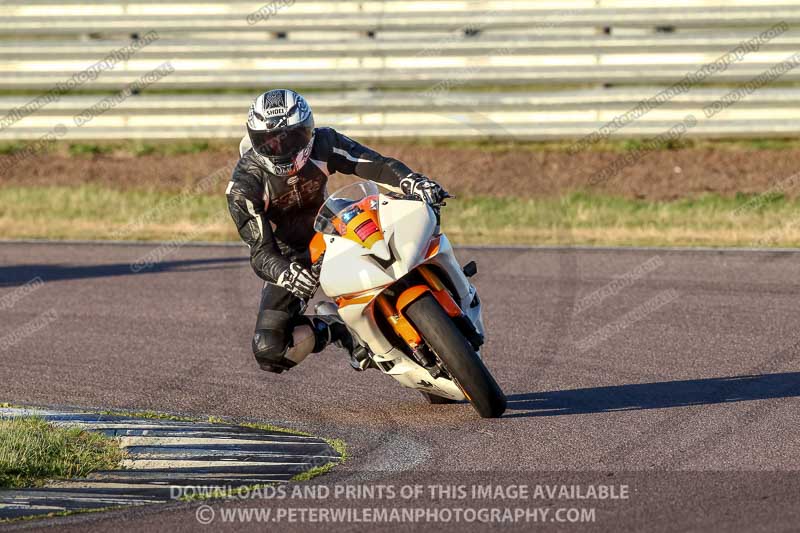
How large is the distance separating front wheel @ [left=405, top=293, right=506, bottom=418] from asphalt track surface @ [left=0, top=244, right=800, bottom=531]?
330 mm

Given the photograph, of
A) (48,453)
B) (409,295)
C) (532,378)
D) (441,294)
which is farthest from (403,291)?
(48,453)

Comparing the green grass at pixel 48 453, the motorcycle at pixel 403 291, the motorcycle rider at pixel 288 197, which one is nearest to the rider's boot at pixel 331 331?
the motorcycle rider at pixel 288 197

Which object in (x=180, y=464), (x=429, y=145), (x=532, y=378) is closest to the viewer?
(x=180, y=464)

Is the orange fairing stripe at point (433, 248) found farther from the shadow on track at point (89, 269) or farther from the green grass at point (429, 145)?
the green grass at point (429, 145)

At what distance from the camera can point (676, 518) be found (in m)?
4.94

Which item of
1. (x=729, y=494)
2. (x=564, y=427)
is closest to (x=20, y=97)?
(x=564, y=427)

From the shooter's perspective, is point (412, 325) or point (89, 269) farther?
point (89, 269)

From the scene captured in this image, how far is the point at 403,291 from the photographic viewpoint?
21.1 ft

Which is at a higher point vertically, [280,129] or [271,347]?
[280,129]

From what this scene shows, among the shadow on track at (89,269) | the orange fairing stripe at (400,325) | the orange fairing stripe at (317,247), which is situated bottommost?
the shadow on track at (89,269)

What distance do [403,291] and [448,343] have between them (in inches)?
16.0

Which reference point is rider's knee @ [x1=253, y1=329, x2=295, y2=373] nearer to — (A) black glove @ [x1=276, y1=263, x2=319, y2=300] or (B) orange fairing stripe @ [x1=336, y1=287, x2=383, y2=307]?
(A) black glove @ [x1=276, y1=263, x2=319, y2=300]

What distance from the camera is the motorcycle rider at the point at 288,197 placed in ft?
22.5

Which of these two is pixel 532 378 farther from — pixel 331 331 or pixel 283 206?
pixel 283 206
